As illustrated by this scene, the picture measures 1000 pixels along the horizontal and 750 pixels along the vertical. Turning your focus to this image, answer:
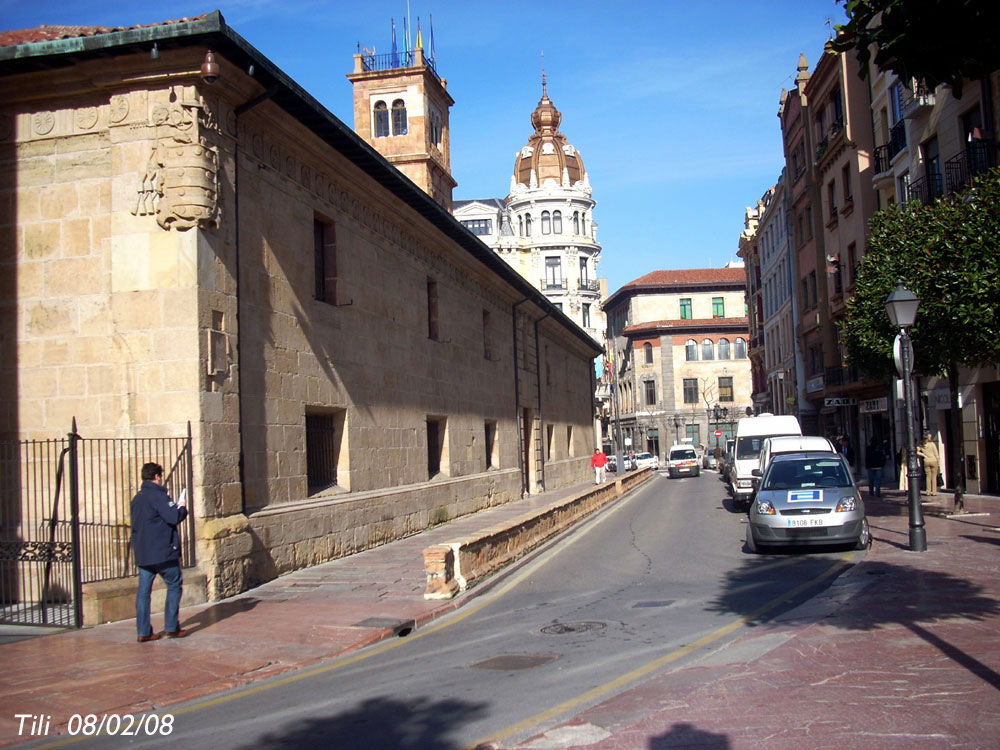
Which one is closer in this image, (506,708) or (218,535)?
→ (506,708)

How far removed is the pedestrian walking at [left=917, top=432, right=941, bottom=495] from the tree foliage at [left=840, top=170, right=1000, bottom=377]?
4.34 metres

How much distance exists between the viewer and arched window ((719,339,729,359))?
3295 inches

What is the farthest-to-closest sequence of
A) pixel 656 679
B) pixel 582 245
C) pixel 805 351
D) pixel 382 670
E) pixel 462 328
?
1. pixel 582 245
2. pixel 805 351
3. pixel 462 328
4. pixel 382 670
5. pixel 656 679

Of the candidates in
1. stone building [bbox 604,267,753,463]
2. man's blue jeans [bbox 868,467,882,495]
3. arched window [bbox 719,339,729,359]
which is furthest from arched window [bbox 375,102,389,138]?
A: arched window [bbox 719,339,729,359]

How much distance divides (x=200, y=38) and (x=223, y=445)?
4.91 m

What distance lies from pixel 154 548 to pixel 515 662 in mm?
3674

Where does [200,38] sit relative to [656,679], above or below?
above

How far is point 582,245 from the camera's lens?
92000 mm

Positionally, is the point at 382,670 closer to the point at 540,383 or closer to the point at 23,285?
the point at 23,285

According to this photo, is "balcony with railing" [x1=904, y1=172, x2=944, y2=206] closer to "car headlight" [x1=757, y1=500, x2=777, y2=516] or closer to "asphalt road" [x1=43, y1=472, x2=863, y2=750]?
"car headlight" [x1=757, y1=500, x2=777, y2=516]

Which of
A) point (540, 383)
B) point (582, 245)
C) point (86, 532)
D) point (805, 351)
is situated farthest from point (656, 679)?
point (582, 245)

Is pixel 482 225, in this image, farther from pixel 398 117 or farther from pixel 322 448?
pixel 322 448

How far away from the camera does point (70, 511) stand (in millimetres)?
10977

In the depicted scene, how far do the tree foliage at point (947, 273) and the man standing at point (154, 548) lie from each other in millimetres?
13443
